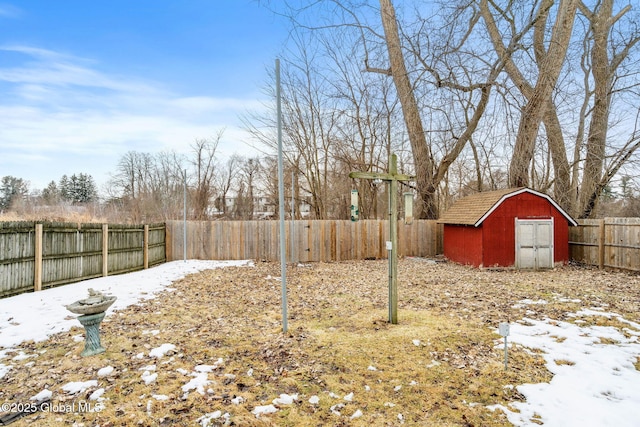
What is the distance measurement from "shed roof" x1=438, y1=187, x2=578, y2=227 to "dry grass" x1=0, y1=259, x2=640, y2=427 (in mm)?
3428

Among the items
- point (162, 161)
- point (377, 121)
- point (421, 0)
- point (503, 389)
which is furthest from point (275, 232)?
point (162, 161)

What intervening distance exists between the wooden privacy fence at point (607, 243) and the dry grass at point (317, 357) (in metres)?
2.63

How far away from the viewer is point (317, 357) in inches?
147

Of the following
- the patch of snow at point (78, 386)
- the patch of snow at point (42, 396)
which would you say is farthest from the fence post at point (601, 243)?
the patch of snow at point (42, 396)

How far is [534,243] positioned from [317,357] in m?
9.39

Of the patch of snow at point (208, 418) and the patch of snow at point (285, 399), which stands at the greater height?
the patch of snow at point (208, 418)

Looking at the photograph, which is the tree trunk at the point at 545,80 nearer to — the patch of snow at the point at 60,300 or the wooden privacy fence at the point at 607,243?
the wooden privacy fence at the point at 607,243

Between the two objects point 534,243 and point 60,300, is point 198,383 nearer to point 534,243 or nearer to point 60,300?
point 60,300

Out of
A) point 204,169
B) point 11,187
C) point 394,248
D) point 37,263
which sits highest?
point 204,169

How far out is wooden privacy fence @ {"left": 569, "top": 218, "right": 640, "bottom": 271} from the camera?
8.98 m

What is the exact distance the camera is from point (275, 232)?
1240 centimetres

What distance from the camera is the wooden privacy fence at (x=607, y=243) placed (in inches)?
353

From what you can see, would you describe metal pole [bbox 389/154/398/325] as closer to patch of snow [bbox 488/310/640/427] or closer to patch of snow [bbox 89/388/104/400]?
patch of snow [bbox 488/310/640/427]

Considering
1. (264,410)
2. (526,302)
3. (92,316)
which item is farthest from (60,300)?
(526,302)
